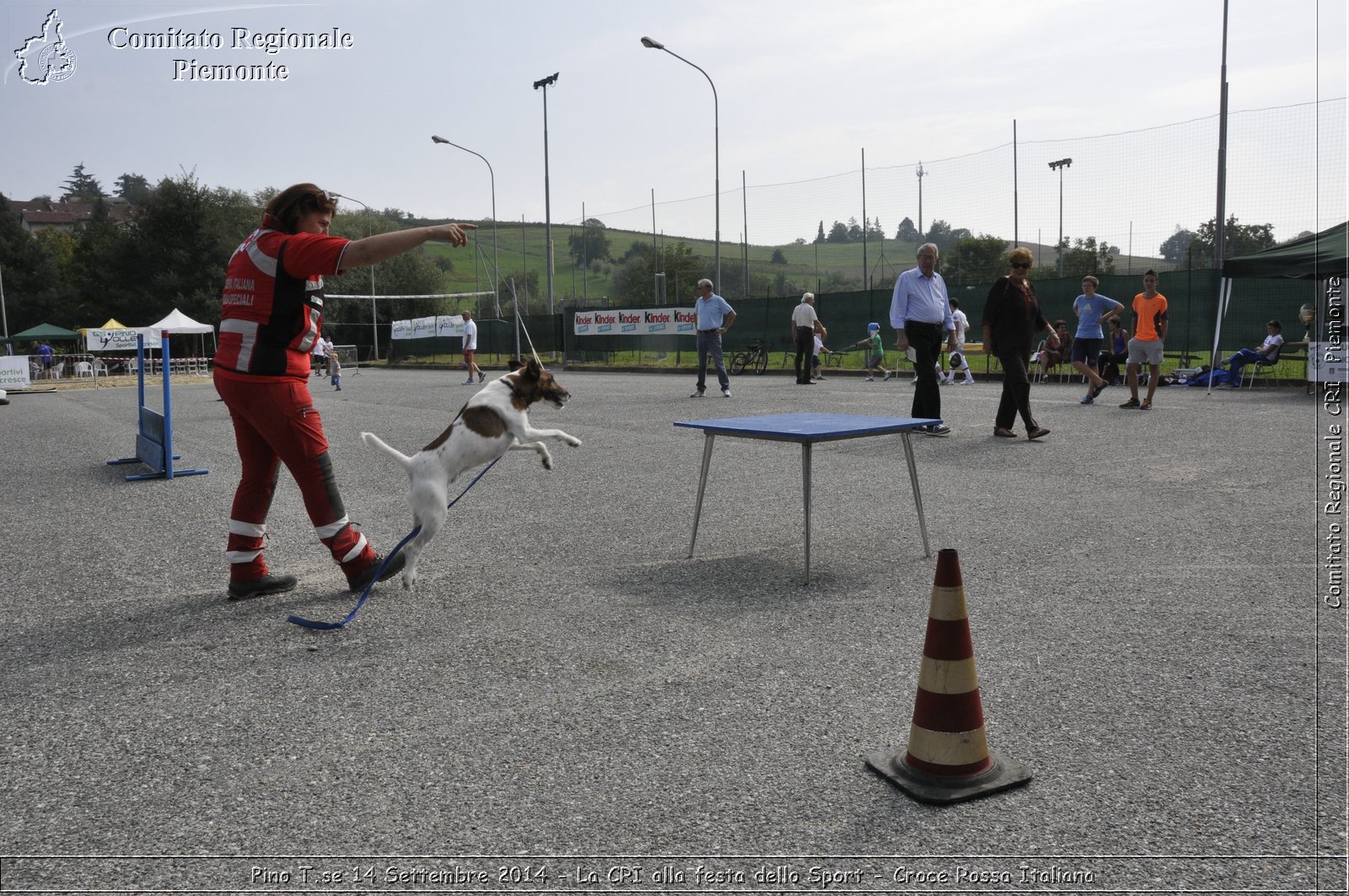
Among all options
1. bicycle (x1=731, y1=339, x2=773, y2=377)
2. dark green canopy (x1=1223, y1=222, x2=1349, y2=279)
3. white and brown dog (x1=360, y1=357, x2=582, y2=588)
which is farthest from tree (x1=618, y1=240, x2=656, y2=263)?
white and brown dog (x1=360, y1=357, x2=582, y2=588)

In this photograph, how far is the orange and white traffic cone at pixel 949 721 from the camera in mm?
2750

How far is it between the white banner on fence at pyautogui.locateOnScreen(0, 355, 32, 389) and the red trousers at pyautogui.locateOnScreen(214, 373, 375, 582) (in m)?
28.9

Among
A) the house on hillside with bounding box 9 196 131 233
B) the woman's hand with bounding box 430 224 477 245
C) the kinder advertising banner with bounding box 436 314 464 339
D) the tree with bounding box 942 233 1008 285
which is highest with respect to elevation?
the house on hillside with bounding box 9 196 131 233

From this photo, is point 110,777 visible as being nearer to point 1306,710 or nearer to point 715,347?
point 1306,710

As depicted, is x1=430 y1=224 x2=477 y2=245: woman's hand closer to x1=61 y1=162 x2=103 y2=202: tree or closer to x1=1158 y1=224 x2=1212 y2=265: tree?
x1=1158 y1=224 x2=1212 y2=265: tree

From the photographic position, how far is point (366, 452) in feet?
35.5

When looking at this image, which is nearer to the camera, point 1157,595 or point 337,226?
point 1157,595

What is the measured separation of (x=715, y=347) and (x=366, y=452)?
790 cm

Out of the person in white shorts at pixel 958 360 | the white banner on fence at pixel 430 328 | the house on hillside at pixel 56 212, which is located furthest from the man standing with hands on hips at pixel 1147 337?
the house on hillside at pixel 56 212

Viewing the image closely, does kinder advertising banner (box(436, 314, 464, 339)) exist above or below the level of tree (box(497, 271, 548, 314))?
below

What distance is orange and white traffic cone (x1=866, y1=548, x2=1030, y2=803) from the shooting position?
275 centimetres

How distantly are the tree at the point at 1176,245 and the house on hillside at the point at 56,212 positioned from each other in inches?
4924

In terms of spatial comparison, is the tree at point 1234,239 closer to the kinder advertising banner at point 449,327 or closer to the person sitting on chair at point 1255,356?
the person sitting on chair at point 1255,356

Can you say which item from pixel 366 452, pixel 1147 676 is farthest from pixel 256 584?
pixel 366 452
